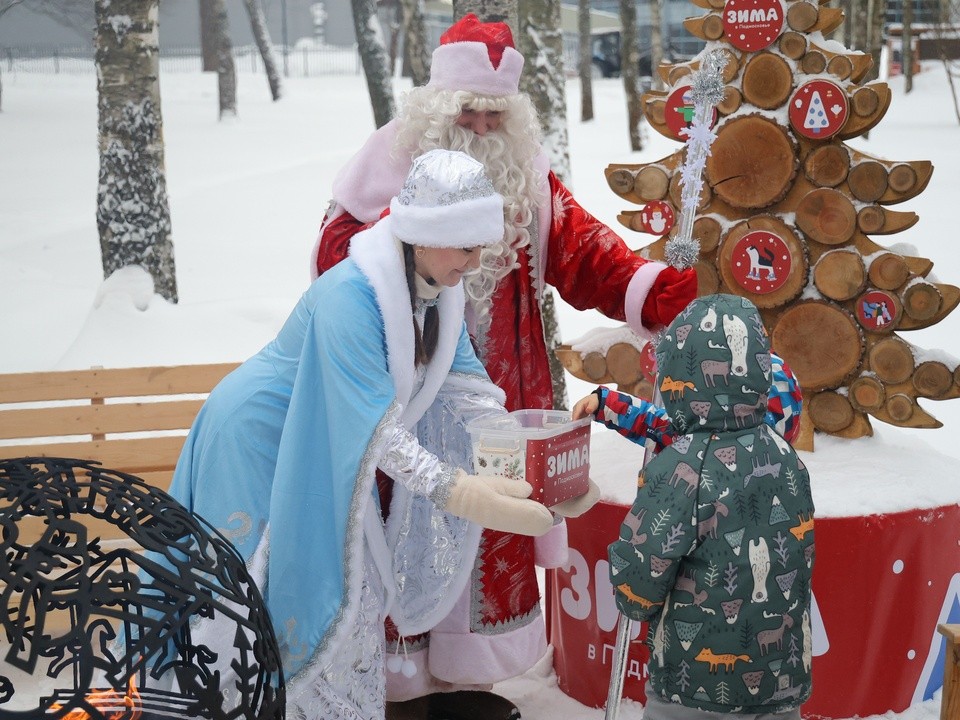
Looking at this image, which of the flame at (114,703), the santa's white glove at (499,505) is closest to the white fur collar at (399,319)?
the santa's white glove at (499,505)

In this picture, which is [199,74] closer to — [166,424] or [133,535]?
[166,424]

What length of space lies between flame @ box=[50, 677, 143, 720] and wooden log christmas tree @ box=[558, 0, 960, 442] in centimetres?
208

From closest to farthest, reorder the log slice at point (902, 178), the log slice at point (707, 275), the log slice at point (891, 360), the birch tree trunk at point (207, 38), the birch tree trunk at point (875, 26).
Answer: the log slice at point (902, 178), the log slice at point (891, 360), the log slice at point (707, 275), the birch tree trunk at point (207, 38), the birch tree trunk at point (875, 26)

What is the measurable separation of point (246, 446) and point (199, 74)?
8.54 m

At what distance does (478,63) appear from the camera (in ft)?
9.27

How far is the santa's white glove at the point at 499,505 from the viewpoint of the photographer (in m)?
2.09

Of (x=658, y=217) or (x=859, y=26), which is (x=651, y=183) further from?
(x=859, y=26)

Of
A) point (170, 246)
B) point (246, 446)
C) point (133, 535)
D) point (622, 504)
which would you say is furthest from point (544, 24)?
point (133, 535)

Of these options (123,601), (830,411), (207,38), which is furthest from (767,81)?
(207,38)

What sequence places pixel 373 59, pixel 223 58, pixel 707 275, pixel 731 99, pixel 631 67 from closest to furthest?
pixel 731 99 → pixel 707 275 → pixel 373 59 → pixel 223 58 → pixel 631 67

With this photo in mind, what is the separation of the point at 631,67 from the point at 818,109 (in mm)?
10969

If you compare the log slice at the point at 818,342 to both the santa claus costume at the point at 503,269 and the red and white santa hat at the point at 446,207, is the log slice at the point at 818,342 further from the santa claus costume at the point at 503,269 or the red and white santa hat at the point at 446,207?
the red and white santa hat at the point at 446,207

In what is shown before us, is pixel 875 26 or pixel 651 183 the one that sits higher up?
pixel 875 26

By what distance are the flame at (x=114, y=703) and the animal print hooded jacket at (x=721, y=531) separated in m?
0.86
